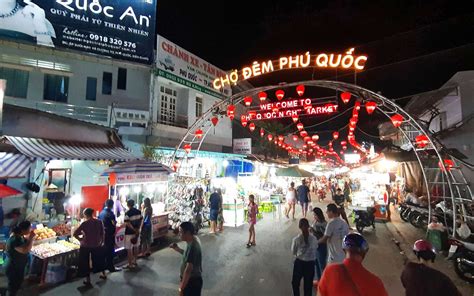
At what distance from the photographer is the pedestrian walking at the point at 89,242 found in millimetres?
6895

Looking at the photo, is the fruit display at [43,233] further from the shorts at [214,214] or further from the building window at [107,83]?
the building window at [107,83]

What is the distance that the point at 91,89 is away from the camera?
15.4 m

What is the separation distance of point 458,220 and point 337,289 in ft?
30.2

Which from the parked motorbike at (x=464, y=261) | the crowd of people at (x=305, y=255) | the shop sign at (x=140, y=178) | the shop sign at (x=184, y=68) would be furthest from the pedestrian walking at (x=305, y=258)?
the shop sign at (x=184, y=68)

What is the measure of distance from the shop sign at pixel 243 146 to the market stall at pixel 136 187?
8021 mm

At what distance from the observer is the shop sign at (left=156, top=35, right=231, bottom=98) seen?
54.3 feet

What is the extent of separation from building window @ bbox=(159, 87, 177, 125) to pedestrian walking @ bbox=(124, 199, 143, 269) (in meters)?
9.88

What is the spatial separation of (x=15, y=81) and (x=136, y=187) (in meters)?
8.58

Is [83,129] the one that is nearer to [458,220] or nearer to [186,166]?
[186,166]

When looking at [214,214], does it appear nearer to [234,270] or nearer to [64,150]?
[234,270]

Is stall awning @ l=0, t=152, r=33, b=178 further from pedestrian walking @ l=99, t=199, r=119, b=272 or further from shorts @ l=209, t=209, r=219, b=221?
shorts @ l=209, t=209, r=219, b=221

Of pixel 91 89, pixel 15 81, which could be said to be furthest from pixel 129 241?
pixel 15 81

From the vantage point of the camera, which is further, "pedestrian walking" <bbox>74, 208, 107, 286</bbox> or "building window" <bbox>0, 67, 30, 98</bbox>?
"building window" <bbox>0, 67, 30, 98</bbox>

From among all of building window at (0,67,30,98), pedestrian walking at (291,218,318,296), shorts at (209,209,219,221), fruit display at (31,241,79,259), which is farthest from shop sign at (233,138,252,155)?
pedestrian walking at (291,218,318,296)
